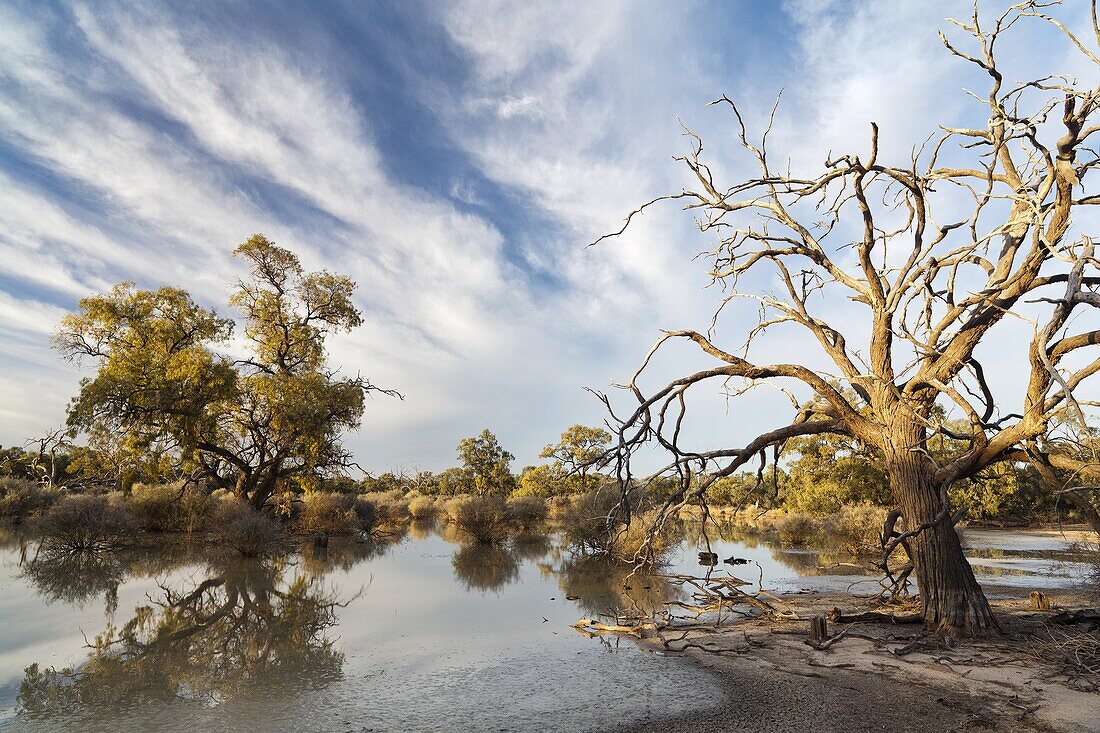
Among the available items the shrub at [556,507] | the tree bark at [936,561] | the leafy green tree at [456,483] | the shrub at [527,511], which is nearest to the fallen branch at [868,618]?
the tree bark at [936,561]

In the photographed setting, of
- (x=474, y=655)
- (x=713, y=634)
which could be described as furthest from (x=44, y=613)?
(x=713, y=634)

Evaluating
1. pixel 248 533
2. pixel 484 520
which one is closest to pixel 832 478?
pixel 484 520

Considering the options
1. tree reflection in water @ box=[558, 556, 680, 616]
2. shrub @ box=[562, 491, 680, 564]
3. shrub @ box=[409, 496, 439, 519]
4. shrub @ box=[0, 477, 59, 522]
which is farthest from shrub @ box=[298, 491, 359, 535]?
shrub @ box=[409, 496, 439, 519]

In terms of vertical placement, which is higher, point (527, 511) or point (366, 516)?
point (527, 511)

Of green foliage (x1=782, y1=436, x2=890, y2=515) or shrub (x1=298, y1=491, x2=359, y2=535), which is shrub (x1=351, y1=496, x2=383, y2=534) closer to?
shrub (x1=298, y1=491, x2=359, y2=535)

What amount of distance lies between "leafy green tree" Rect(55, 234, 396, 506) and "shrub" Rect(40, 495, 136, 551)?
3770mm

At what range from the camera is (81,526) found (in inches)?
660

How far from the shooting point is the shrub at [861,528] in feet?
66.2

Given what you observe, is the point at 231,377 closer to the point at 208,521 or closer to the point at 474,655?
the point at 208,521

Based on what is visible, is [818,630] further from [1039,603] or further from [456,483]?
[456,483]

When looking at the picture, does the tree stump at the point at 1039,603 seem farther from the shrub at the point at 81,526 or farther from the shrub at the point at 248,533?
the shrub at the point at 81,526

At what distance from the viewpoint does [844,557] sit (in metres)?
21.5

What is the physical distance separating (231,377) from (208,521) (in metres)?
5.88

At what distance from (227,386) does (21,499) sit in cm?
1361
